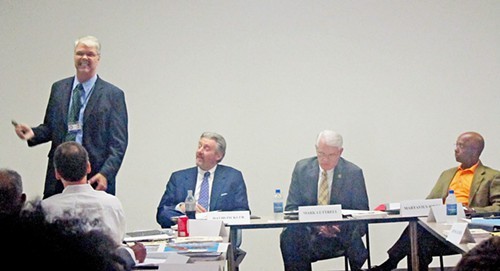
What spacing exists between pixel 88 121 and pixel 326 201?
72.6 inches

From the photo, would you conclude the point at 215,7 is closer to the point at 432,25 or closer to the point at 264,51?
the point at 264,51

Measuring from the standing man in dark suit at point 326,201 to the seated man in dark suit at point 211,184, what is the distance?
1.37ft

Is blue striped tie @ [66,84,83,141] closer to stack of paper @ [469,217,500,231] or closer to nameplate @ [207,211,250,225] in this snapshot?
nameplate @ [207,211,250,225]

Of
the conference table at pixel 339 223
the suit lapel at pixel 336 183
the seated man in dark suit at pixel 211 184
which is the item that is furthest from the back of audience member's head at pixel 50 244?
the suit lapel at pixel 336 183

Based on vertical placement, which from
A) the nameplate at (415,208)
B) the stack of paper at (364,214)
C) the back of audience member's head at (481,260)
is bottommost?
the stack of paper at (364,214)

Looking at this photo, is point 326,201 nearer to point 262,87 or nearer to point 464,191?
point 464,191

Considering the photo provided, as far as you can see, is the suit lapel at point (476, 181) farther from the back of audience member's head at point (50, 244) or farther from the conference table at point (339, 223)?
the back of audience member's head at point (50, 244)

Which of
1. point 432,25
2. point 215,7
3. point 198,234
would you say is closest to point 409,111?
point 432,25

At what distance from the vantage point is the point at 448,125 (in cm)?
589

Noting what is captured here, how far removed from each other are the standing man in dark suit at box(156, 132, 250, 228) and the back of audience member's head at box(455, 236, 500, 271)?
12.6 ft

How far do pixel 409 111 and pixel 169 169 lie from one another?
2197 millimetres

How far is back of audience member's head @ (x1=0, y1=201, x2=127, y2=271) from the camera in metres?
0.75

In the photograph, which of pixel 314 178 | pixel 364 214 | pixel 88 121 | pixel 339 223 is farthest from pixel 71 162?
pixel 314 178

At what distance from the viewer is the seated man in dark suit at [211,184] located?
491cm
